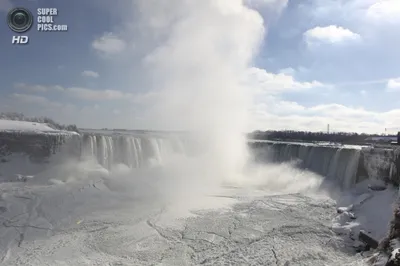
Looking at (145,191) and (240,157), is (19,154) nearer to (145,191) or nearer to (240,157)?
(145,191)

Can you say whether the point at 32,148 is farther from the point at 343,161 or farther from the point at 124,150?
the point at 343,161

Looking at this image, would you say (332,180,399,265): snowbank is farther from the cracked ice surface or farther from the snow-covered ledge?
the snow-covered ledge

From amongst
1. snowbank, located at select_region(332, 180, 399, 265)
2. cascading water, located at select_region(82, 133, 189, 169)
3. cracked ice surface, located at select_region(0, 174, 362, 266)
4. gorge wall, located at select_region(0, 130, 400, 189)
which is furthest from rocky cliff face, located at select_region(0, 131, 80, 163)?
snowbank, located at select_region(332, 180, 399, 265)

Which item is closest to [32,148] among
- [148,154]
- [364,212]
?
[148,154]

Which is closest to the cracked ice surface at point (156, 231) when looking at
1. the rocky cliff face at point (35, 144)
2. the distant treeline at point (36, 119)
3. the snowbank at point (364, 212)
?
the snowbank at point (364, 212)

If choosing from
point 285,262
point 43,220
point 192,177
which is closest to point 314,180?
point 192,177

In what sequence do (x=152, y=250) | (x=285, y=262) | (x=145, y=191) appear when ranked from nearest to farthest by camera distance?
(x=285, y=262) < (x=152, y=250) < (x=145, y=191)

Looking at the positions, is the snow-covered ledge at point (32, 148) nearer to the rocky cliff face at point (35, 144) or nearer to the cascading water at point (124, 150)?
the rocky cliff face at point (35, 144)

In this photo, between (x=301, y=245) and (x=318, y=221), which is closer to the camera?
(x=301, y=245)
